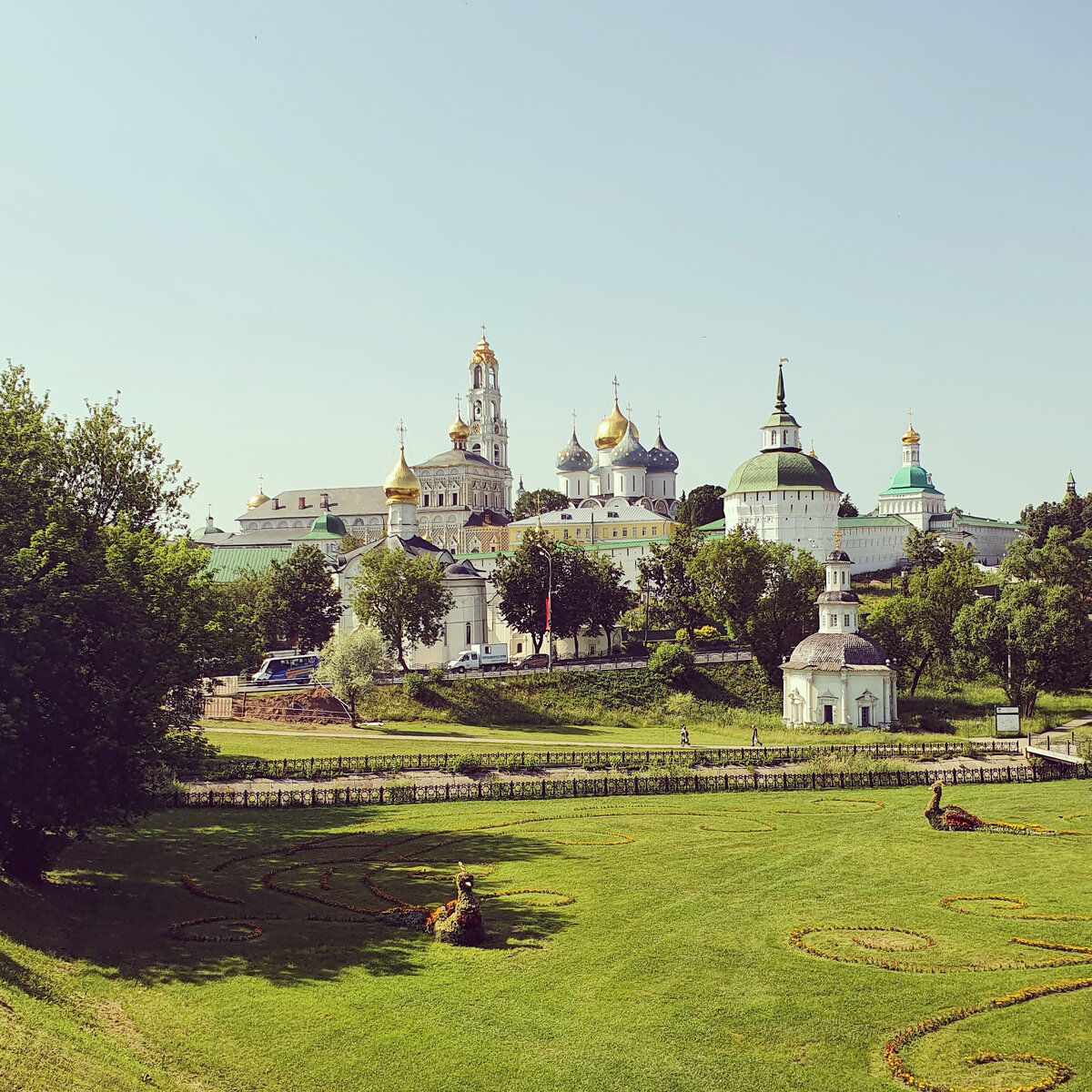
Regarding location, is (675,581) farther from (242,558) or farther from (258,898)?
(258,898)

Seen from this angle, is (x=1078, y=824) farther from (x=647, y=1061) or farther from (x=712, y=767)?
(x=647, y=1061)

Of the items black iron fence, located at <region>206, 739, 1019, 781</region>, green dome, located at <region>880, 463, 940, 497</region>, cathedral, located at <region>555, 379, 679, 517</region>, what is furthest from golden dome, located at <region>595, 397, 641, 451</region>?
black iron fence, located at <region>206, 739, 1019, 781</region>

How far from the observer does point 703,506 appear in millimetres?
115938

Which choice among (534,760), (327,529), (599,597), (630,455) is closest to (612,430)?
(630,455)

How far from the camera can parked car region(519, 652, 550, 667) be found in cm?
6750

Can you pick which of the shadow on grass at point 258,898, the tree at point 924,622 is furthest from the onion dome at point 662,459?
the shadow on grass at point 258,898

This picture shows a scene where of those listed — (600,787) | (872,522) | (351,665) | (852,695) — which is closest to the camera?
(600,787)

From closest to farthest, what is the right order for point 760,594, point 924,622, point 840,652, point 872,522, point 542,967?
point 542,967, point 840,652, point 924,622, point 760,594, point 872,522

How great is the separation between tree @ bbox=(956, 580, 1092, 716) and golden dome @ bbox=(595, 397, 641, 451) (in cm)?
8090

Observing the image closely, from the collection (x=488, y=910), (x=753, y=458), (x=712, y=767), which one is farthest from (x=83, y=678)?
(x=753, y=458)

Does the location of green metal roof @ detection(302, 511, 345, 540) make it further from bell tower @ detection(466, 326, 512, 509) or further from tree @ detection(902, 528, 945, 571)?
tree @ detection(902, 528, 945, 571)

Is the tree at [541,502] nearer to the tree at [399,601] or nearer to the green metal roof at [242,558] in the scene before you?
the green metal roof at [242,558]

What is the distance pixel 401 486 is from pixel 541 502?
4824 cm

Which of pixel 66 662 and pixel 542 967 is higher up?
pixel 66 662
